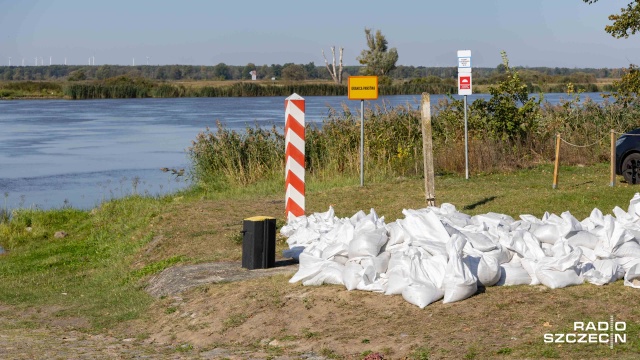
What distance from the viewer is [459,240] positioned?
872 cm

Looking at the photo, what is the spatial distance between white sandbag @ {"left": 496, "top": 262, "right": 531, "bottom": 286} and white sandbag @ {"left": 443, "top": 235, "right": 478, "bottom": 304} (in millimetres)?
456

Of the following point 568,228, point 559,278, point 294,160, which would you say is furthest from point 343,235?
point 294,160

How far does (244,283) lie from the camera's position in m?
10.1

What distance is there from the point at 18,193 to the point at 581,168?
49.2ft

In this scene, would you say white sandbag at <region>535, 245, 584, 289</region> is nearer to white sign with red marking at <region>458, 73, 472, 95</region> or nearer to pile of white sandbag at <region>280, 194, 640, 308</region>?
pile of white sandbag at <region>280, 194, 640, 308</region>

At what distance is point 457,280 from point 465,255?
537 millimetres

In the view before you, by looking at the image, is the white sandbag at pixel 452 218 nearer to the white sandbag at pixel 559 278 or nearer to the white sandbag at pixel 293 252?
the white sandbag at pixel 559 278

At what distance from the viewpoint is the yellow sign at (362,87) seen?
1875cm

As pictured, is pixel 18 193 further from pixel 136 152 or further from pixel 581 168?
pixel 581 168

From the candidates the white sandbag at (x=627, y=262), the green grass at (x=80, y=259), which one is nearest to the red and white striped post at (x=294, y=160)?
the green grass at (x=80, y=259)

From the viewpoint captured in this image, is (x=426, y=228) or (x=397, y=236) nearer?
(x=426, y=228)

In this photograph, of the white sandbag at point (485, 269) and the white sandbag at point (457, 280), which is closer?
the white sandbag at point (457, 280)

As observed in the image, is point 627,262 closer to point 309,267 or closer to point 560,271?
point 560,271

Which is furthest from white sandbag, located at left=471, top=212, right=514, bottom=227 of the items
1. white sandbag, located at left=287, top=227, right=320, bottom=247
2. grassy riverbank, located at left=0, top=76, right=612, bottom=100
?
grassy riverbank, located at left=0, top=76, right=612, bottom=100
